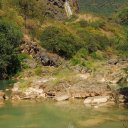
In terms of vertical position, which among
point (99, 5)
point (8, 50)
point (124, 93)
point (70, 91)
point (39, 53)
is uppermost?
point (99, 5)

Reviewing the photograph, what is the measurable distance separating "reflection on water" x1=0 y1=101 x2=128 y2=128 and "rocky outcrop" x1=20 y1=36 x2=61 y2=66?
30170mm

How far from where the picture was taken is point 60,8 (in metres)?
132

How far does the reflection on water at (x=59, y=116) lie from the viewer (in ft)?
95.2

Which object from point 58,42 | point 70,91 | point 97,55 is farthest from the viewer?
point 97,55

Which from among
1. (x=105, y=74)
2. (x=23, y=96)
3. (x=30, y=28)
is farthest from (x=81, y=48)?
(x=23, y=96)

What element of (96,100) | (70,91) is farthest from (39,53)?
(96,100)

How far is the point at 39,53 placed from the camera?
7062 cm

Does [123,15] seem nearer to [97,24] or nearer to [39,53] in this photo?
[39,53]

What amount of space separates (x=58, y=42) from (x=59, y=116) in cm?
4533

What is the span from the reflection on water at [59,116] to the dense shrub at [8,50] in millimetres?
19828

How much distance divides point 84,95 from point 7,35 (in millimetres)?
25012

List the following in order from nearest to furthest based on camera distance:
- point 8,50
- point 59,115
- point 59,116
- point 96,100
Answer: point 59,116, point 59,115, point 96,100, point 8,50

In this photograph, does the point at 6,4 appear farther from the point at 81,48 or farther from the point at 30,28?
the point at 81,48

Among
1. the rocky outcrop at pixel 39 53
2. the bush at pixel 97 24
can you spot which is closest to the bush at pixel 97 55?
the rocky outcrop at pixel 39 53
